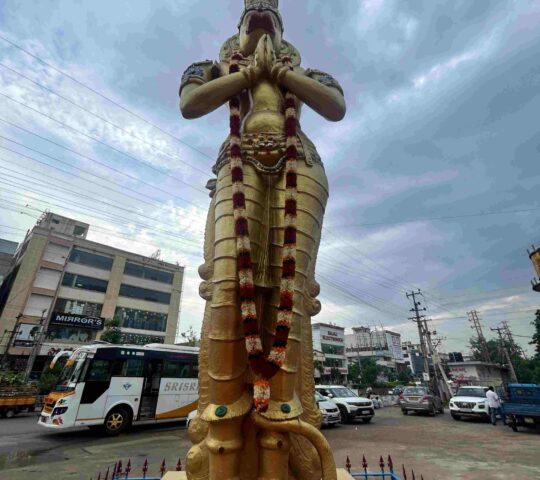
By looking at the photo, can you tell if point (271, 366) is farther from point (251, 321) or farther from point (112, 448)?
point (112, 448)

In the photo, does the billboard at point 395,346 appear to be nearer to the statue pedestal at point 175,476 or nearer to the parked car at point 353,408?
the parked car at point 353,408

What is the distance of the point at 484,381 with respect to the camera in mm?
44344

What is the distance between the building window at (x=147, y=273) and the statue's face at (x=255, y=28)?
3462 cm

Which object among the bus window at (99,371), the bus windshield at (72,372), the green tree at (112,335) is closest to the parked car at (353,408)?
the bus window at (99,371)

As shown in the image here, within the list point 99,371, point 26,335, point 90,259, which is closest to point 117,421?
point 99,371

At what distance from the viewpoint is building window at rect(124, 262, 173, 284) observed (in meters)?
35.1

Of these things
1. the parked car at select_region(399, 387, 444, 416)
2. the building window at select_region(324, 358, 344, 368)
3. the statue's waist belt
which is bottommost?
the parked car at select_region(399, 387, 444, 416)

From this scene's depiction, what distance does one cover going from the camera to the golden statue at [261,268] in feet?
7.50

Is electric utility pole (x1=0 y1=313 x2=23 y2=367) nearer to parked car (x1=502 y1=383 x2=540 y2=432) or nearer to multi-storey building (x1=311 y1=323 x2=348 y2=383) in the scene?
parked car (x1=502 y1=383 x2=540 y2=432)

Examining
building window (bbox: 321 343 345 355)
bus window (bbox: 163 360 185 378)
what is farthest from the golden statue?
building window (bbox: 321 343 345 355)

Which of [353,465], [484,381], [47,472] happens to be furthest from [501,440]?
[484,381]

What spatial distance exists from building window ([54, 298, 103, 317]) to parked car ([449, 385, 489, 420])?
2939 centimetres

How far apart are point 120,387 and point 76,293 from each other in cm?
2338

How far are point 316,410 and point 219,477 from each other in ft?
3.69
